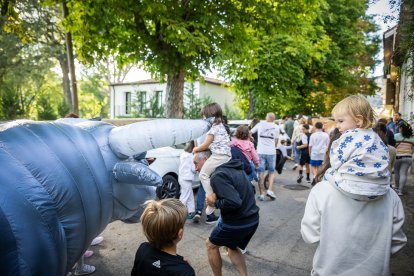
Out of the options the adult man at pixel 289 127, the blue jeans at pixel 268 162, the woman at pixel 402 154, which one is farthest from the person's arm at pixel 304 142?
the adult man at pixel 289 127

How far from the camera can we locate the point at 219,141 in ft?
14.5

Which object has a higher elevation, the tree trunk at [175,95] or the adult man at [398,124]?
the tree trunk at [175,95]

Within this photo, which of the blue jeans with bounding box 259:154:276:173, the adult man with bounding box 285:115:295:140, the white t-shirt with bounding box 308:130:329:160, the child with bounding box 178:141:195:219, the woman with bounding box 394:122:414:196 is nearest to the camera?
the child with bounding box 178:141:195:219

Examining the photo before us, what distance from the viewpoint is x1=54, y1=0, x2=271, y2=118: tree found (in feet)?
25.0

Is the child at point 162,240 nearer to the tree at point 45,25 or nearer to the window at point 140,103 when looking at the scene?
the tree at point 45,25

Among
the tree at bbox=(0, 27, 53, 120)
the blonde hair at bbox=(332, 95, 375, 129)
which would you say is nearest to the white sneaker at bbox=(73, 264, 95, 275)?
the blonde hair at bbox=(332, 95, 375, 129)

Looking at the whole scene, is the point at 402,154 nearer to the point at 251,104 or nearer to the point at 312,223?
the point at 312,223

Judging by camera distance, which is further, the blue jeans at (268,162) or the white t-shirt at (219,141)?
the blue jeans at (268,162)

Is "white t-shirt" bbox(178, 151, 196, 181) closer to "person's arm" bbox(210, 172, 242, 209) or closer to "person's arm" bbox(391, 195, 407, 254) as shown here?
"person's arm" bbox(210, 172, 242, 209)

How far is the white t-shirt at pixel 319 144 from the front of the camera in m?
8.78

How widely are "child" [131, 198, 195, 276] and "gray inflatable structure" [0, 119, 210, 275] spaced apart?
577 mm

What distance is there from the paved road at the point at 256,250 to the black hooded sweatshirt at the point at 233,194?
3.86 feet

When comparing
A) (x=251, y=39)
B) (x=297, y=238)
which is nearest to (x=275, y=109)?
(x=251, y=39)

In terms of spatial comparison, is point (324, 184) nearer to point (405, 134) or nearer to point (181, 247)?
point (181, 247)
